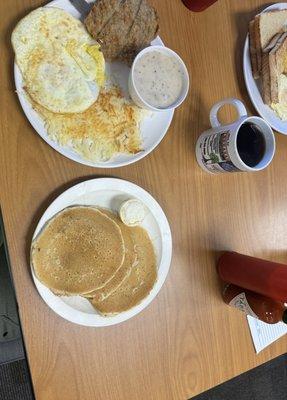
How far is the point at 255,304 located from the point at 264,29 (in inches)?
25.8

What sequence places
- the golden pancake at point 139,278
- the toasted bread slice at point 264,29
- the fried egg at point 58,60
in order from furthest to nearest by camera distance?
the toasted bread slice at point 264,29
the golden pancake at point 139,278
the fried egg at point 58,60

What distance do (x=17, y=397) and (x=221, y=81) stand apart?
1.31m

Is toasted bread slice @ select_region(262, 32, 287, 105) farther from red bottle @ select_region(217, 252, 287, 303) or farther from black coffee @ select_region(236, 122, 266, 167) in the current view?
red bottle @ select_region(217, 252, 287, 303)

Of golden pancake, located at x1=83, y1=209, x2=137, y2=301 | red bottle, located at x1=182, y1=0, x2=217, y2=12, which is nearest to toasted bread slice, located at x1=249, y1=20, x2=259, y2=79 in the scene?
red bottle, located at x1=182, y1=0, x2=217, y2=12

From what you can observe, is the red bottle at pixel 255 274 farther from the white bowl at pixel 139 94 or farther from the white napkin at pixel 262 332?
the white bowl at pixel 139 94

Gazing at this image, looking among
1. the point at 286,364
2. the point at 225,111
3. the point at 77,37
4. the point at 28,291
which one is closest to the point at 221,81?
the point at 225,111

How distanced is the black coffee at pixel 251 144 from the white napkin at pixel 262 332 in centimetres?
41

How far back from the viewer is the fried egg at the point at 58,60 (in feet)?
2.70

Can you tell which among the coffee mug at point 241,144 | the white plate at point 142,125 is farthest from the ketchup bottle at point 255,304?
the white plate at point 142,125

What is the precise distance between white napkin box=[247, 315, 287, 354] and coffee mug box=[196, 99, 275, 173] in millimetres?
408

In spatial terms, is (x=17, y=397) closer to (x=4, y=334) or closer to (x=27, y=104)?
(x=4, y=334)

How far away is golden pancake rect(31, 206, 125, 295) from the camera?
846mm

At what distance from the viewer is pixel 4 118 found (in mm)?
841

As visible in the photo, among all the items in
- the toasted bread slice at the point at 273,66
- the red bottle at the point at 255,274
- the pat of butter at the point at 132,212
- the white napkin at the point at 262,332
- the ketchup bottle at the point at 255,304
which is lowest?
the white napkin at the point at 262,332
